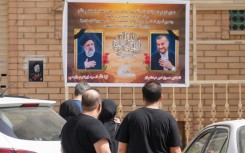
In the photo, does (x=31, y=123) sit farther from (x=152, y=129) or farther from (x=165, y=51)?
(x=165, y=51)

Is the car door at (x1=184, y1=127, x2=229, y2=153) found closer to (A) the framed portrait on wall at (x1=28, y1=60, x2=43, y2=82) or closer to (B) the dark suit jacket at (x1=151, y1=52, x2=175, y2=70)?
(B) the dark suit jacket at (x1=151, y1=52, x2=175, y2=70)

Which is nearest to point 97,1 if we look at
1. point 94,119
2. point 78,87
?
point 78,87

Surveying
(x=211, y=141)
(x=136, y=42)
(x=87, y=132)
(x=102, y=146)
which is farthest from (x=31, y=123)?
(x=136, y=42)

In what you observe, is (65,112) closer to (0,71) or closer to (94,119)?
(94,119)

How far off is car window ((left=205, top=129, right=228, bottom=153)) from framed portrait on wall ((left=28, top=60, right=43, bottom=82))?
6.07 meters

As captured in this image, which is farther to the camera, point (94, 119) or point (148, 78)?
point (148, 78)

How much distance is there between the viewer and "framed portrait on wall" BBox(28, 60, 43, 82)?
39.4 feet

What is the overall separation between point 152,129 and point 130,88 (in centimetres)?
582

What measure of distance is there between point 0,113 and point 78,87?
→ 78.9 inches

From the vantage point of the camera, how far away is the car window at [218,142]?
19.8 ft

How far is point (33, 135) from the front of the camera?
6777 millimetres

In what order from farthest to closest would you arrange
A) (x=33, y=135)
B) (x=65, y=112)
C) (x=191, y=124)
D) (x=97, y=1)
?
(x=191, y=124)
(x=97, y=1)
(x=65, y=112)
(x=33, y=135)

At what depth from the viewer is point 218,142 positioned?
20.6 ft

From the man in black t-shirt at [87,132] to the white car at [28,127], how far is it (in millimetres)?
615
